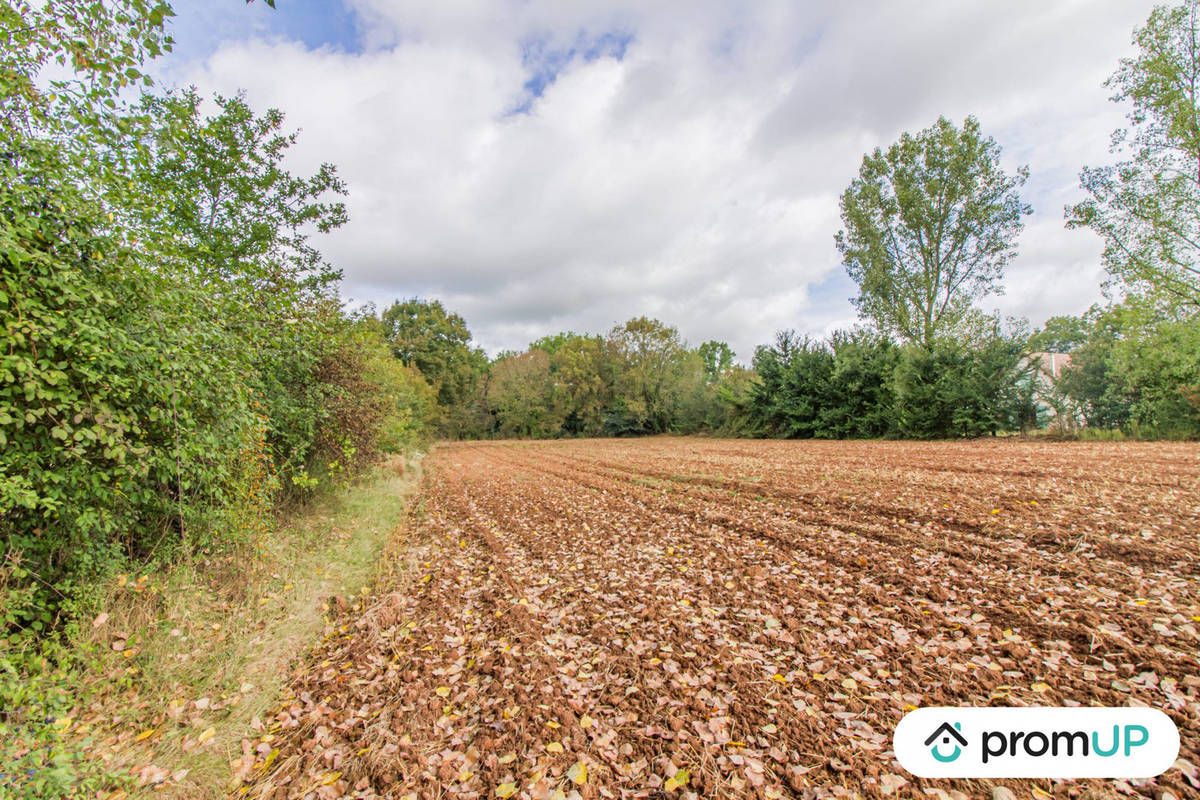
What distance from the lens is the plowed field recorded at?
235cm

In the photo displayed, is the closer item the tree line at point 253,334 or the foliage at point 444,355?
the tree line at point 253,334

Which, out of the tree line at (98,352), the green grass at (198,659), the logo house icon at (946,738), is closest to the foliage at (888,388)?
the logo house icon at (946,738)

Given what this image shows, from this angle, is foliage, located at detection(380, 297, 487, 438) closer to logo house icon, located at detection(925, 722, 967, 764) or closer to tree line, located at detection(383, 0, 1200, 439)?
tree line, located at detection(383, 0, 1200, 439)

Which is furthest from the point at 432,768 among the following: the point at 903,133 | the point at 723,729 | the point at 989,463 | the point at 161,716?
the point at 903,133

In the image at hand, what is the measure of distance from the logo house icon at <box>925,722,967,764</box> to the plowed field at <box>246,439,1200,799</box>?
15 cm

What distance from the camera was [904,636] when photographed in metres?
3.28

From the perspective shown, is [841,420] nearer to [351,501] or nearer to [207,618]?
[351,501]

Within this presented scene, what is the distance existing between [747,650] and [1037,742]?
149cm

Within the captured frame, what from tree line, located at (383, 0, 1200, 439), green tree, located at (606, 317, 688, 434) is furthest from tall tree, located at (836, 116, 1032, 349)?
green tree, located at (606, 317, 688, 434)

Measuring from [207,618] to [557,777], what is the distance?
11.0 ft

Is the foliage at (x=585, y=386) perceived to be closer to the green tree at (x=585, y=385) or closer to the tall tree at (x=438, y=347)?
the green tree at (x=585, y=385)

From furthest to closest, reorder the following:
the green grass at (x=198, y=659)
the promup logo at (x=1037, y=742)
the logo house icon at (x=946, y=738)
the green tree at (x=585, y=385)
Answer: the green tree at (x=585, y=385) < the green grass at (x=198, y=659) < the logo house icon at (x=946, y=738) < the promup logo at (x=1037, y=742)

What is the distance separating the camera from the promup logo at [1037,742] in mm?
2146

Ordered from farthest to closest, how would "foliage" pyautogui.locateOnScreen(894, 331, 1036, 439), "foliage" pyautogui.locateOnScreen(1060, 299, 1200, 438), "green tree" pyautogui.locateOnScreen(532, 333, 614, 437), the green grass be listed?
"green tree" pyautogui.locateOnScreen(532, 333, 614, 437)
"foliage" pyautogui.locateOnScreen(894, 331, 1036, 439)
"foliage" pyautogui.locateOnScreen(1060, 299, 1200, 438)
the green grass
